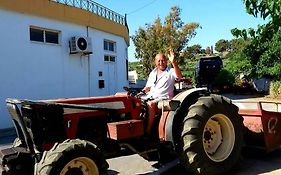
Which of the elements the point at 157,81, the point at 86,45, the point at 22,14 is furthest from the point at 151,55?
the point at 157,81

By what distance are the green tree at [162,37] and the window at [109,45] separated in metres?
16.2

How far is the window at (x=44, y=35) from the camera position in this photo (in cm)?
1462

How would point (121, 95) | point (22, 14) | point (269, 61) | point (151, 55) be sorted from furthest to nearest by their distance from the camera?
point (151, 55) → point (269, 61) → point (22, 14) → point (121, 95)

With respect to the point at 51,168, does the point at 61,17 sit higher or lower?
higher

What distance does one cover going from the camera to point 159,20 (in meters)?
38.5

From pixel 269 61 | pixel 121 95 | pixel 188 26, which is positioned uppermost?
pixel 188 26

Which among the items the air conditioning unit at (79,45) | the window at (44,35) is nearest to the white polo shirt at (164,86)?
the window at (44,35)

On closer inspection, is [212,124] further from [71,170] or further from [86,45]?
[86,45]

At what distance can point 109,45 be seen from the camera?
20156 millimetres

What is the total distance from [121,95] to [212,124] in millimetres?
1491

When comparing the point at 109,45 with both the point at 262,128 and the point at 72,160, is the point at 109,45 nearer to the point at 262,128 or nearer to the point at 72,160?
the point at 262,128

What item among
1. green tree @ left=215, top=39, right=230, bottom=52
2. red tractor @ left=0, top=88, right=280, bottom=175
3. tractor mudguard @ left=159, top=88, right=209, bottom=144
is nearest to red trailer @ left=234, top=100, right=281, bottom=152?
red tractor @ left=0, top=88, right=280, bottom=175

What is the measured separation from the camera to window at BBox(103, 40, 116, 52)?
19.6 metres

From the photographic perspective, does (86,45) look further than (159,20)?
No
